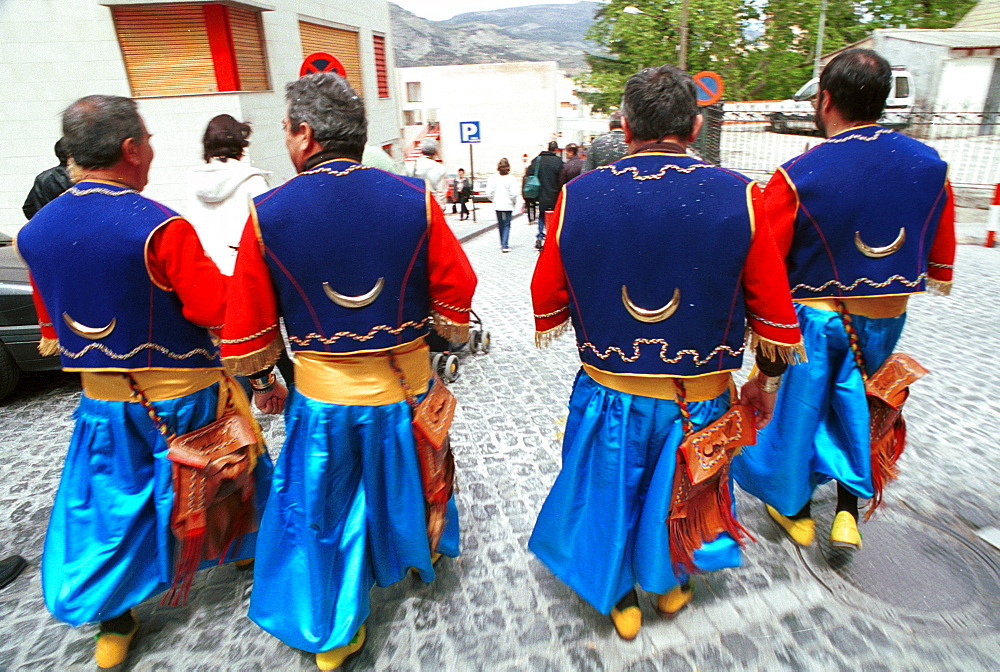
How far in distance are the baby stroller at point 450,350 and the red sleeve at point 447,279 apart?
95 cm

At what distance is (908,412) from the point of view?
13.1 ft

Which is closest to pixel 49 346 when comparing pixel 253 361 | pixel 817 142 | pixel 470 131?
pixel 253 361

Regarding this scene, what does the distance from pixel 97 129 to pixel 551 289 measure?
1.66 m

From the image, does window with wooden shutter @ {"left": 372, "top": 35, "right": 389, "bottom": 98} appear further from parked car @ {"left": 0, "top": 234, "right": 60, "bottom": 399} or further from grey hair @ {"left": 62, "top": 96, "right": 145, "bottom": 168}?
grey hair @ {"left": 62, "top": 96, "right": 145, "bottom": 168}

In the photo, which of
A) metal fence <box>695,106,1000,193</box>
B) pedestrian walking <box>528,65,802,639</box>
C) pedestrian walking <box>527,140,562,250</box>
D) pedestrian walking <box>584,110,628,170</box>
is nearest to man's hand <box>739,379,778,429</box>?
pedestrian walking <box>528,65,802,639</box>

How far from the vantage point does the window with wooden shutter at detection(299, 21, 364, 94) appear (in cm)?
1166

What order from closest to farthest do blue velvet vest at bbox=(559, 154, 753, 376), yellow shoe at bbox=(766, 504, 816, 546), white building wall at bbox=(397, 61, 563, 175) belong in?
blue velvet vest at bbox=(559, 154, 753, 376) < yellow shoe at bbox=(766, 504, 816, 546) < white building wall at bbox=(397, 61, 563, 175)

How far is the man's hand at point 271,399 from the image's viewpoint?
2.23 meters

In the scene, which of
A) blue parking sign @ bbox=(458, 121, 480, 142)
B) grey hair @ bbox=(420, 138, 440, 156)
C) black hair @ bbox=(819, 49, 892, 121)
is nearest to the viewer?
black hair @ bbox=(819, 49, 892, 121)

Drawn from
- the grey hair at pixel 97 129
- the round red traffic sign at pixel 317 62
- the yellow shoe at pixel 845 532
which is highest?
the round red traffic sign at pixel 317 62

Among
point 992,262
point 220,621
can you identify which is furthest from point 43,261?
point 992,262

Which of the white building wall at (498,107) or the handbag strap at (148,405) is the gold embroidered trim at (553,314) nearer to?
the handbag strap at (148,405)

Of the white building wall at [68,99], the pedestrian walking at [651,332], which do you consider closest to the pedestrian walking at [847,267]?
the pedestrian walking at [651,332]

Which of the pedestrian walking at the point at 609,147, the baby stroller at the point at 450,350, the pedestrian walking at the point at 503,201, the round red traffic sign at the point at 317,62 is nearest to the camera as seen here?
the baby stroller at the point at 450,350
